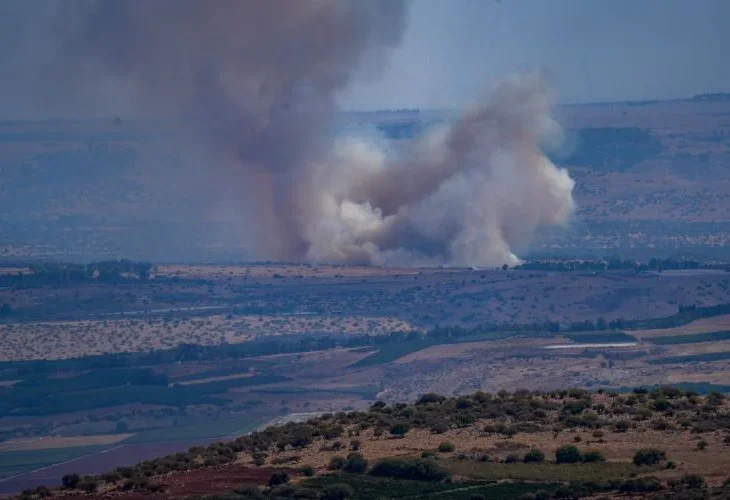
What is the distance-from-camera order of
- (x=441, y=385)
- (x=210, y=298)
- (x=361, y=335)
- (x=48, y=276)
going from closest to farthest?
(x=441, y=385)
(x=361, y=335)
(x=210, y=298)
(x=48, y=276)

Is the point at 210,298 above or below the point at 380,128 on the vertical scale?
below

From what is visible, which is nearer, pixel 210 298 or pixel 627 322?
pixel 627 322

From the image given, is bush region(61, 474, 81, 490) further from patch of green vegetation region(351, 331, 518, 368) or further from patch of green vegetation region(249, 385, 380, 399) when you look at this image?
patch of green vegetation region(351, 331, 518, 368)

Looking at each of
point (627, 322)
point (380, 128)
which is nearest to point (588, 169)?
point (380, 128)

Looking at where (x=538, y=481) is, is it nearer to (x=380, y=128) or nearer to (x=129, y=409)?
(x=129, y=409)

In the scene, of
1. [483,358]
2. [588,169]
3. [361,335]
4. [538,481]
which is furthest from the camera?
[588,169]

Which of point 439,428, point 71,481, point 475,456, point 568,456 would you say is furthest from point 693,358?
point 71,481
